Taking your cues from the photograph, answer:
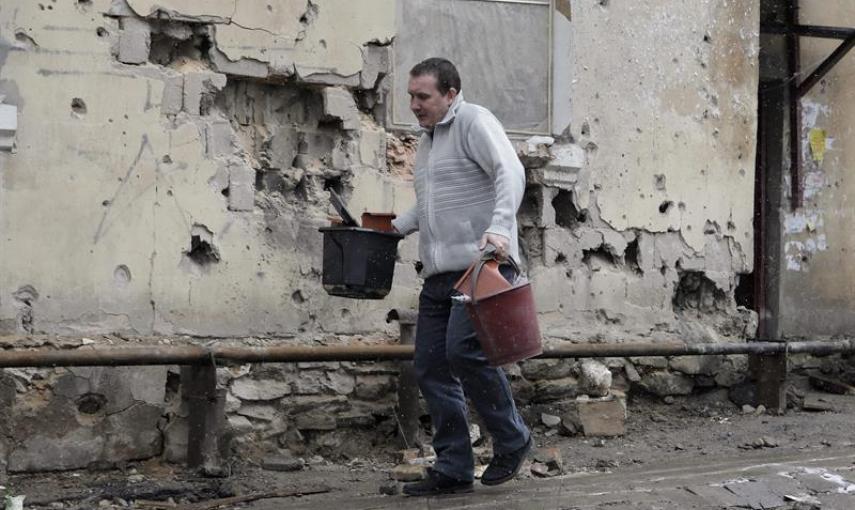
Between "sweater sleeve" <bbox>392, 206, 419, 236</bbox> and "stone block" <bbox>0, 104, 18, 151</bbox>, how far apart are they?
6.21ft

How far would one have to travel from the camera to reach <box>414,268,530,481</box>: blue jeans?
5.41 metres

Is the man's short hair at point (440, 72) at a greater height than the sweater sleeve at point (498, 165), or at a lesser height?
greater

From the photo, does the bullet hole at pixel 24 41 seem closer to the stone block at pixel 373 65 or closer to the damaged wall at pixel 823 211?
the stone block at pixel 373 65

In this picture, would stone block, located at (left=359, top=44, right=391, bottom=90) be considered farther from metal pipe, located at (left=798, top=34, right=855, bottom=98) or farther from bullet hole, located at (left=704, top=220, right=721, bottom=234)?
metal pipe, located at (left=798, top=34, right=855, bottom=98)

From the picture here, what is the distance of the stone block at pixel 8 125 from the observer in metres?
6.09

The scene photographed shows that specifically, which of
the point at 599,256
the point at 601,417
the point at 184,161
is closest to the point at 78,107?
the point at 184,161

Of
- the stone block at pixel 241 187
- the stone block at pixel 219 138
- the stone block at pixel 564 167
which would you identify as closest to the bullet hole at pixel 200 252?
the stone block at pixel 241 187

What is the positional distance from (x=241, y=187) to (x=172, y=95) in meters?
0.59

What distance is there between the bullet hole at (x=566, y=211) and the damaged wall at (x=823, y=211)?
8.40 ft

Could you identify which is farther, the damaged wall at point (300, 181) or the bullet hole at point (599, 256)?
the bullet hole at point (599, 256)

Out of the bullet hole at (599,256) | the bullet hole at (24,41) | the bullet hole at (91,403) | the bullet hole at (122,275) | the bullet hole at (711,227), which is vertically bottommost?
the bullet hole at (91,403)

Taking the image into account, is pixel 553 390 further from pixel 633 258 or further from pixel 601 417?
pixel 633 258

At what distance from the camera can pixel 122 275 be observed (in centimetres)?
641

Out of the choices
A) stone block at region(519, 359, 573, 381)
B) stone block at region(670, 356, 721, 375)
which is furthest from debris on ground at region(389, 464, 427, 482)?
stone block at region(670, 356, 721, 375)
